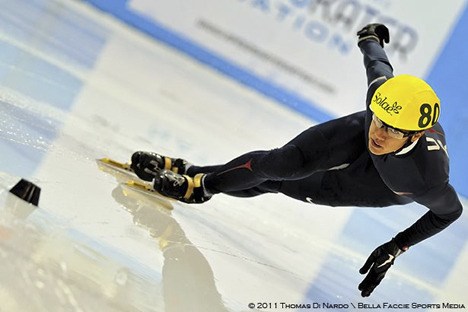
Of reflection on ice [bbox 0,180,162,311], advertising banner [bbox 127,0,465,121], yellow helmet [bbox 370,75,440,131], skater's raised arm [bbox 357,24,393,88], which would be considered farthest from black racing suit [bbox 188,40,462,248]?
advertising banner [bbox 127,0,465,121]

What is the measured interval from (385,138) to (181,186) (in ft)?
3.51

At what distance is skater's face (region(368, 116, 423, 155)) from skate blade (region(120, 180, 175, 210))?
998mm

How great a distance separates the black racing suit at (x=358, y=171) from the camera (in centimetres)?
289

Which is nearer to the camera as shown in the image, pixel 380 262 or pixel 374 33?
pixel 380 262

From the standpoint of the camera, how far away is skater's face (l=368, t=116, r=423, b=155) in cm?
278

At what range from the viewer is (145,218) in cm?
304

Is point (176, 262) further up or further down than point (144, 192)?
further up

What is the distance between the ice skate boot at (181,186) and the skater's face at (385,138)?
0.97 metres

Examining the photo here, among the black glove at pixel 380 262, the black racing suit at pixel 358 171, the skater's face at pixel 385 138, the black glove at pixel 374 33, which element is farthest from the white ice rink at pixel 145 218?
the black glove at pixel 374 33

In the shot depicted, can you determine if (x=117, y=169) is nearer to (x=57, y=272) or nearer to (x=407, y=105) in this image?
(x=407, y=105)

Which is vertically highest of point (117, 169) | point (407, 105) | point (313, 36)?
point (407, 105)

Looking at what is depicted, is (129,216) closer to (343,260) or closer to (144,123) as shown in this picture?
(343,260)

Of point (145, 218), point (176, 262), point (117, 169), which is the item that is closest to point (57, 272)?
point (176, 262)

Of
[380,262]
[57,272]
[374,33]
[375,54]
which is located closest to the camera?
[57,272]
